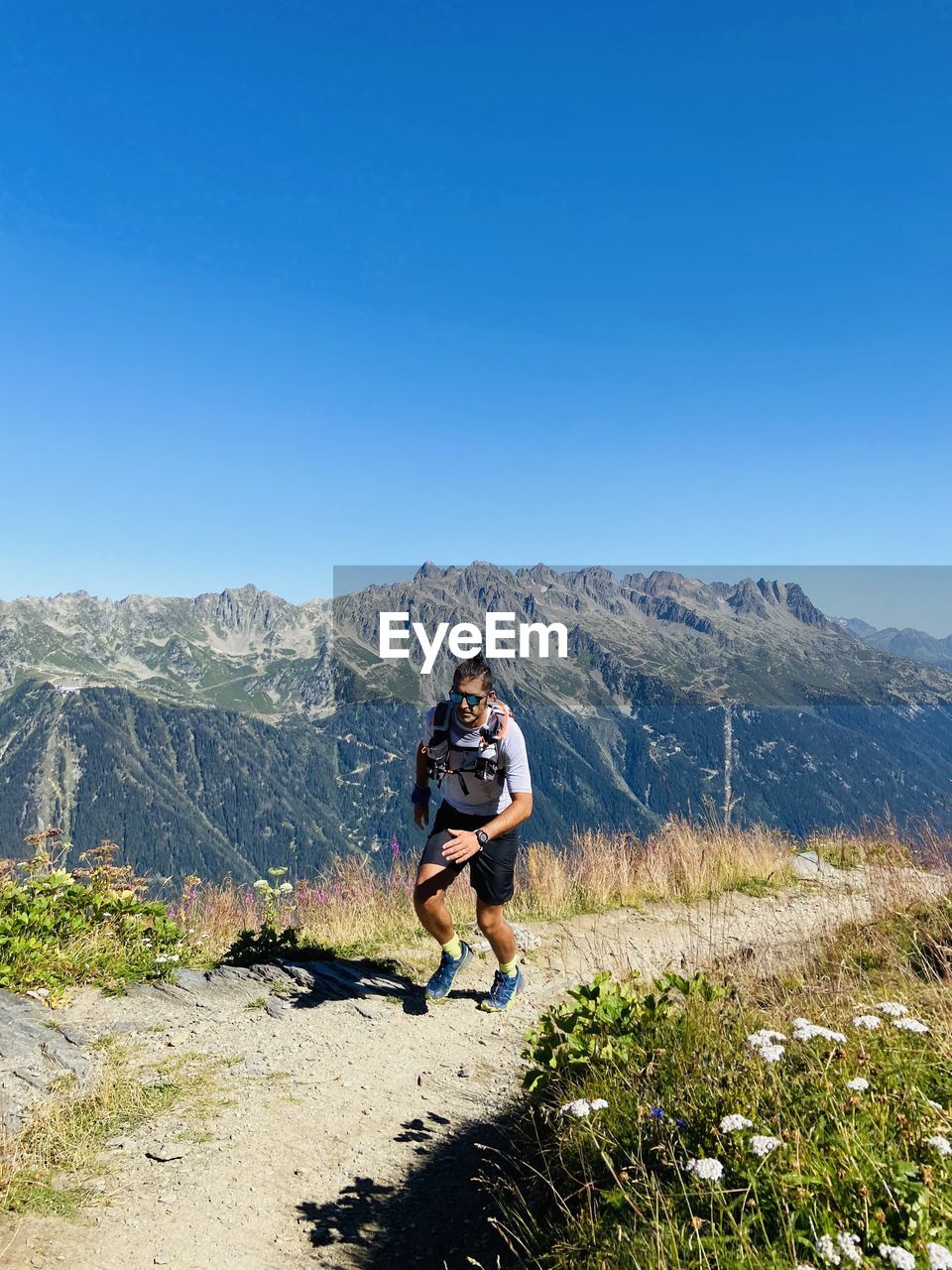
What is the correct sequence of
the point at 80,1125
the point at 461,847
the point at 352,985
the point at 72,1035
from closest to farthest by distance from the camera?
the point at 80,1125 < the point at 72,1035 < the point at 461,847 < the point at 352,985

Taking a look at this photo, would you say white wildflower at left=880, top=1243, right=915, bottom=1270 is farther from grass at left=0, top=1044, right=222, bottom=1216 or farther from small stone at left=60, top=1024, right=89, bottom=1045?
small stone at left=60, top=1024, right=89, bottom=1045

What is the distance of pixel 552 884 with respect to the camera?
41.2 feet

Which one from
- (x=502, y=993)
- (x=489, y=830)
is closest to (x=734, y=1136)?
(x=489, y=830)

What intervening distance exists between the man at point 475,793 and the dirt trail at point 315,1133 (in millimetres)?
1224

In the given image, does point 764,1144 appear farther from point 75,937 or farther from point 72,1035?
point 75,937

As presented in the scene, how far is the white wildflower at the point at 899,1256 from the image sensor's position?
2207 millimetres

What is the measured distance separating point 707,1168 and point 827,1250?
0.48m

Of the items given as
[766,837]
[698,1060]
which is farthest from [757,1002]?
[766,837]

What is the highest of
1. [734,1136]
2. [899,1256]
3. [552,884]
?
[899,1256]

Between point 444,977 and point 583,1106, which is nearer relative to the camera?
point 583,1106

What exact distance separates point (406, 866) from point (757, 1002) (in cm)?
866

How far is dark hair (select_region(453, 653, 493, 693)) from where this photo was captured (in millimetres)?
7086

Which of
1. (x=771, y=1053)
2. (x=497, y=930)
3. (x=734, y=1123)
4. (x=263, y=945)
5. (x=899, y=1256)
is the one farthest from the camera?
(x=263, y=945)

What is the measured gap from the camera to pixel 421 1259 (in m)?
4.16
